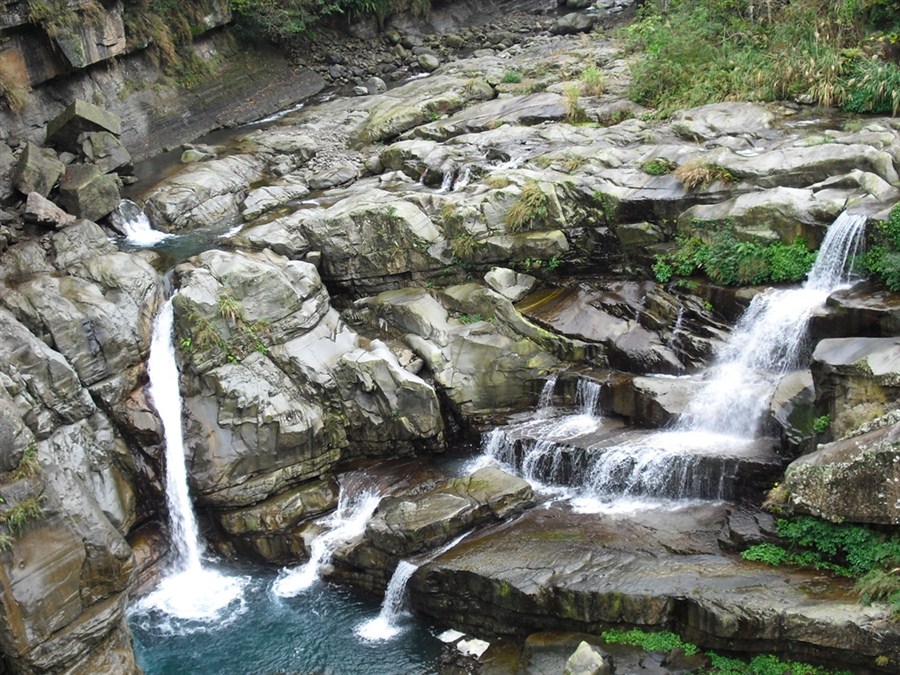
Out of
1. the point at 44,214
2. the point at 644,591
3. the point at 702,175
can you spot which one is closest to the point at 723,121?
the point at 702,175

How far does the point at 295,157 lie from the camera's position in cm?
2452

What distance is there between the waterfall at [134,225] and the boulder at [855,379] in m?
14.6

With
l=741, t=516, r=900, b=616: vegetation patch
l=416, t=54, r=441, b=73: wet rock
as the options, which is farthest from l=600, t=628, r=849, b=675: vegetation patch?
l=416, t=54, r=441, b=73: wet rock

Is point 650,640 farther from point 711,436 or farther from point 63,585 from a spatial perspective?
point 63,585

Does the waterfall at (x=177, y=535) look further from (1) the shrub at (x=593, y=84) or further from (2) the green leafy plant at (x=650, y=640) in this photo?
(1) the shrub at (x=593, y=84)

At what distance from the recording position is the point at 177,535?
14.9 metres

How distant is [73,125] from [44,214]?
480 cm

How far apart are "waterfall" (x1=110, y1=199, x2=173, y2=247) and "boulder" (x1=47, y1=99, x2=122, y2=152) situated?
241 cm

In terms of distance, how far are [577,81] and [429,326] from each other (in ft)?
37.9

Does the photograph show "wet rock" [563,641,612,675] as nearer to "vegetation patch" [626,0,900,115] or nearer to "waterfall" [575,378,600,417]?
"waterfall" [575,378,600,417]

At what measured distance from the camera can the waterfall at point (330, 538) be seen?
14250 millimetres

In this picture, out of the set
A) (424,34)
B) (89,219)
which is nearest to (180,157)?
(89,219)

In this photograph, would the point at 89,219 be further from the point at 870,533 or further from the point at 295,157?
the point at 870,533

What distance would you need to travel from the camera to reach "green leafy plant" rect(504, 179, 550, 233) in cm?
1759
